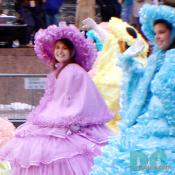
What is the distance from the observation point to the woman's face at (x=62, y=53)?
7711 mm

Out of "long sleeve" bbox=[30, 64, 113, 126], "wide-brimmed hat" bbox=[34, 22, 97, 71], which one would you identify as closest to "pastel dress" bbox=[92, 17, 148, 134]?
"wide-brimmed hat" bbox=[34, 22, 97, 71]

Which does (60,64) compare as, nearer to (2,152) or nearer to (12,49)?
(2,152)

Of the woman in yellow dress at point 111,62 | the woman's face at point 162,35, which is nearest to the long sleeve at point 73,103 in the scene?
the woman in yellow dress at point 111,62

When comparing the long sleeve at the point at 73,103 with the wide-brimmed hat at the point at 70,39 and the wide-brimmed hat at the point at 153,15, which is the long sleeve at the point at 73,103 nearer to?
the wide-brimmed hat at the point at 70,39

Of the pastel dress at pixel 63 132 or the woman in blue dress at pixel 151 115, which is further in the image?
the pastel dress at pixel 63 132

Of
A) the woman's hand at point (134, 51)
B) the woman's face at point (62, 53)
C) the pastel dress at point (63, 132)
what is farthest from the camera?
the woman's face at point (62, 53)

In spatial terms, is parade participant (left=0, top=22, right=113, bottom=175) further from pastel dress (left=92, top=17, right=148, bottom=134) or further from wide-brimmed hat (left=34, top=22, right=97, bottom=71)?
pastel dress (left=92, top=17, right=148, bottom=134)

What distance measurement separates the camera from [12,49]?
13883 millimetres

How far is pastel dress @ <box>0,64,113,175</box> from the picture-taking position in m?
7.36

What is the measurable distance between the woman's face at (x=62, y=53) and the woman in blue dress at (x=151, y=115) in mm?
1599

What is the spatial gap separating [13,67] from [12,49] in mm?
382

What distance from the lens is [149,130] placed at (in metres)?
5.84

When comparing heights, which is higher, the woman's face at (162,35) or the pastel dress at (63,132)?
the woman's face at (162,35)

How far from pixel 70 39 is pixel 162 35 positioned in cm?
198
